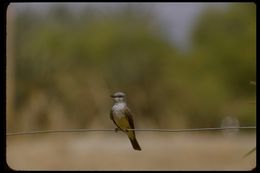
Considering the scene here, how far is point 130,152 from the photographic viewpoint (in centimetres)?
1021

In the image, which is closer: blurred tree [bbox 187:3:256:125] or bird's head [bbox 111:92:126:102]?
bird's head [bbox 111:92:126:102]

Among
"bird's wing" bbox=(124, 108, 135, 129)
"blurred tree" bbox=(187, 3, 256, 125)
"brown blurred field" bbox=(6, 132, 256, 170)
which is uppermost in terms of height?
"blurred tree" bbox=(187, 3, 256, 125)

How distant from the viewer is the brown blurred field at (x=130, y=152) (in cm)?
948

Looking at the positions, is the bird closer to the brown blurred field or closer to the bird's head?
the bird's head

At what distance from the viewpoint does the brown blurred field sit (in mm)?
9484

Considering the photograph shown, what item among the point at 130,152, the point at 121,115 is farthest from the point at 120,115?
the point at 130,152

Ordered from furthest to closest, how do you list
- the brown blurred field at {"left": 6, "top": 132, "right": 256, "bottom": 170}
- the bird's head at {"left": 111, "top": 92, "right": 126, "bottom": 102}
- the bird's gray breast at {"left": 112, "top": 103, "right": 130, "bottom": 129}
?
the brown blurred field at {"left": 6, "top": 132, "right": 256, "bottom": 170}
the bird's gray breast at {"left": 112, "top": 103, "right": 130, "bottom": 129}
the bird's head at {"left": 111, "top": 92, "right": 126, "bottom": 102}

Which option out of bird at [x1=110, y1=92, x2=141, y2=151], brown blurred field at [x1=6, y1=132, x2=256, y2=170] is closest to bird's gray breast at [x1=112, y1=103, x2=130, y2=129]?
bird at [x1=110, y1=92, x2=141, y2=151]

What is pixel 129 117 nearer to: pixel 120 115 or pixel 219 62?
pixel 120 115

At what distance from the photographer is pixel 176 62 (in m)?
15.0

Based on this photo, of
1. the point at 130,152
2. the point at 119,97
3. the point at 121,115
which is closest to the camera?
the point at 119,97

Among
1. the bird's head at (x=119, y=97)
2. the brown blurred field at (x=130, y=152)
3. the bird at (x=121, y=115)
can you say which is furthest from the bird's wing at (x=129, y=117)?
the brown blurred field at (x=130, y=152)
